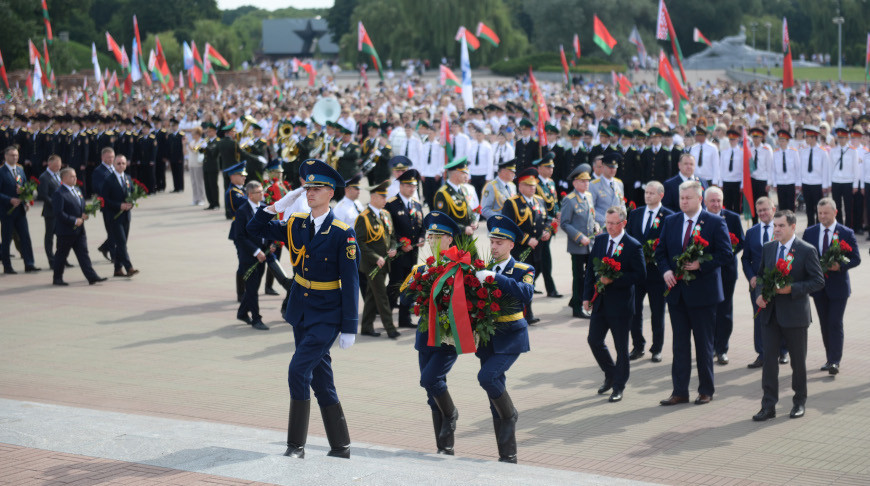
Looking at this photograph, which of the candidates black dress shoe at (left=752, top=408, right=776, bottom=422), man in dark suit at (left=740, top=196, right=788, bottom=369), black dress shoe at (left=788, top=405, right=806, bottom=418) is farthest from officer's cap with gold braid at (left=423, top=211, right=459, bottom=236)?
man in dark suit at (left=740, top=196, right=788, bottom=369)

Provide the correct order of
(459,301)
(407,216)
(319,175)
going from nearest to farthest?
(459,301), (319,175), (407,216)

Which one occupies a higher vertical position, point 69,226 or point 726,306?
point 69,226

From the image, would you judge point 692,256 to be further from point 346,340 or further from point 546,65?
point 546,65

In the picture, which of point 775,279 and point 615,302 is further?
point 615,302

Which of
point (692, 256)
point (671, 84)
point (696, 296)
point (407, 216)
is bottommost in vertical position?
point (696, 296)

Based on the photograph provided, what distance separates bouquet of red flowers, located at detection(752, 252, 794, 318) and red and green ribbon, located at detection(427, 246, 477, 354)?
3160 millimetres

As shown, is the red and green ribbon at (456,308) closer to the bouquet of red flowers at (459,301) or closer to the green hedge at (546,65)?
the bouquet of red flowers at (459,301)

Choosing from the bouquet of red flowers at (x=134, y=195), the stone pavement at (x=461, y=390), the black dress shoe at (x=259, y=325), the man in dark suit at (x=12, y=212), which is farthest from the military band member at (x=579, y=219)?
the man in dark suit at (x=12, y=212)

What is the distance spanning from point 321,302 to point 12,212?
39.3 feet

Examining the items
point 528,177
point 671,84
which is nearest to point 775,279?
point 528,177

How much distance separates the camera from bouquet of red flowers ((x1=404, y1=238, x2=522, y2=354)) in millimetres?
7633

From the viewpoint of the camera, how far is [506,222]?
321 inches

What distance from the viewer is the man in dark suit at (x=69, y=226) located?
16406 millimetres

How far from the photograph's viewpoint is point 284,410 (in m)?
9.52
